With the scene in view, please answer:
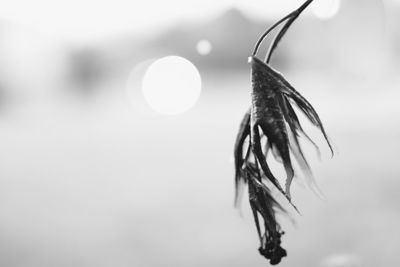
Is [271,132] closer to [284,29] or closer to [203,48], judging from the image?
[284,29]

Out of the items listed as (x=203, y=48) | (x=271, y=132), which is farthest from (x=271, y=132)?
(x=203, y=48)

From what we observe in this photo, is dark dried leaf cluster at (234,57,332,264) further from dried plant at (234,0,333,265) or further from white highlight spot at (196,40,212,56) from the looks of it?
white highlight spot at (196,40,212,56)

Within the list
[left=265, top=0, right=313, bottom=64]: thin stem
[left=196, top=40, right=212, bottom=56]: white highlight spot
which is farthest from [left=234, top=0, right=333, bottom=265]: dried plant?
[left=196, top=40, right=212, bottom=56]: white highlight spot

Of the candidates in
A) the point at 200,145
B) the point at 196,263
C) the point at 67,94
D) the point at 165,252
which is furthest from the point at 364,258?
the point at 67,94

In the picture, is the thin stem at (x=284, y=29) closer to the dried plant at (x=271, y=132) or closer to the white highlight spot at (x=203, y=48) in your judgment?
the dried plant at (x=271, y=132)

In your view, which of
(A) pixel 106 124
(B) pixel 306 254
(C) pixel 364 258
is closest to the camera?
(C) pixel 364 258

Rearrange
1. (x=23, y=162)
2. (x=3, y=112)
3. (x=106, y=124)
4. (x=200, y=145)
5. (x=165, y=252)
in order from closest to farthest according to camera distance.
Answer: (x=165, y=252) → (x=23, y=162) → (x=200, y=145) → (x=3, y=112) → (x=106, y=124)

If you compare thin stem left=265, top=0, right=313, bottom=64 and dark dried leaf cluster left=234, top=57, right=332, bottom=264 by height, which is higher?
thin stem left=265, top=0, right=313, bottom=64

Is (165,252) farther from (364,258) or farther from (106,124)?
(106,124)
